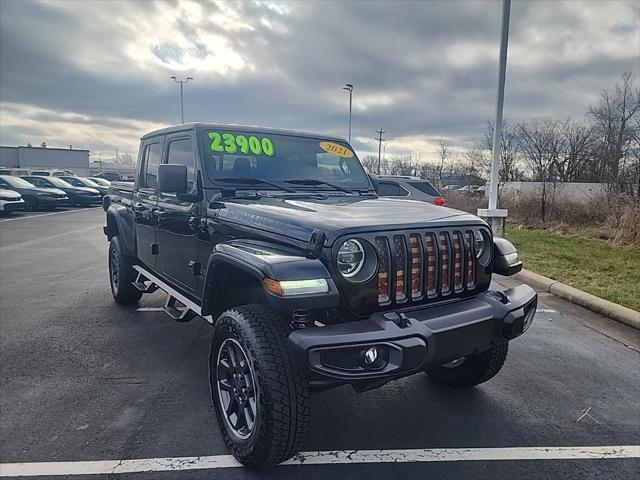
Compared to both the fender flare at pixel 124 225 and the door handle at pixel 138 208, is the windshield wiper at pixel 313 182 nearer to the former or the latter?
the door handle at pixel 138 208

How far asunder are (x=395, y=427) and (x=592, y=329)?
3276 mm

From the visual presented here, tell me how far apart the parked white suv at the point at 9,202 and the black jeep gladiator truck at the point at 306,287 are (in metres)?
16.7

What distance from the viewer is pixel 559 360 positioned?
13.8 ft

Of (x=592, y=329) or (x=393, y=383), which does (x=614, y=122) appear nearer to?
(x=592, y=329)

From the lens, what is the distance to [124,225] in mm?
5266

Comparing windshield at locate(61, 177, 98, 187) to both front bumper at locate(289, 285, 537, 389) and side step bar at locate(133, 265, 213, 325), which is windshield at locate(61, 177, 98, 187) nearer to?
side step bar at locate(133, 265, 213, 325)

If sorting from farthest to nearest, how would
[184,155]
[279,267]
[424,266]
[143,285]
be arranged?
[143,285] < [184,155] < [424,266] < [279,267]

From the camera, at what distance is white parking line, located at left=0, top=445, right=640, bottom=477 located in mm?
2539

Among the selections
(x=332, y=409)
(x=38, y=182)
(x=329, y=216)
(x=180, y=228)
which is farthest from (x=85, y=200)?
(x=329, y=216)

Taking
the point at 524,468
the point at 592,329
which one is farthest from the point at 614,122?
the point at 524,468

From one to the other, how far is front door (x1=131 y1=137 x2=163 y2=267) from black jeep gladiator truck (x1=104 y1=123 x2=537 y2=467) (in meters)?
0.65

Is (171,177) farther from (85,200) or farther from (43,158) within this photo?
(43,158)

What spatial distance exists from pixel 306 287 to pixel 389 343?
1.60ft

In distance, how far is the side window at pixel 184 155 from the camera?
362cm
